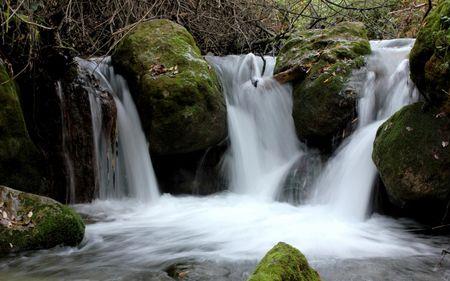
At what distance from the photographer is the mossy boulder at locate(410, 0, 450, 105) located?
13.8 feet

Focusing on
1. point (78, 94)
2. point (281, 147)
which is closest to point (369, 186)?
point (281, 147)

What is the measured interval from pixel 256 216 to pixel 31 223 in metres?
2.43

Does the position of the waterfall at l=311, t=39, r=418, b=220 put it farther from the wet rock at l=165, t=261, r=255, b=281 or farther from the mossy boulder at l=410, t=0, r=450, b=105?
the wet rock at l=165, t=261, r=255, b=281

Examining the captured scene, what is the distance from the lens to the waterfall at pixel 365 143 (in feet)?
17.3

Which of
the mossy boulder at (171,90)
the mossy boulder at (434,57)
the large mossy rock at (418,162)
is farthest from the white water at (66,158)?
the mossy boulder at (434,57)

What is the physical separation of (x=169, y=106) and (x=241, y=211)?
5.17 ft

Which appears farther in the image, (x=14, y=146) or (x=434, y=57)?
(x=14, y=146)

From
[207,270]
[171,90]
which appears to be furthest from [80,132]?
[207,270]

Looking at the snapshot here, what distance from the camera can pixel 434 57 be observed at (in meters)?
4.34

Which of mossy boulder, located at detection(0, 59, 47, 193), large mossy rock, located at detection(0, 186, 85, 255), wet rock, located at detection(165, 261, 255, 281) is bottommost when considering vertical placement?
wet rock, located at detection(165, 261, 255, 281)

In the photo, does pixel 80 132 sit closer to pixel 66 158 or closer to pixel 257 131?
pixel 66 158

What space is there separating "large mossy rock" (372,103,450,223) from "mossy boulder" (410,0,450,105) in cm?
22

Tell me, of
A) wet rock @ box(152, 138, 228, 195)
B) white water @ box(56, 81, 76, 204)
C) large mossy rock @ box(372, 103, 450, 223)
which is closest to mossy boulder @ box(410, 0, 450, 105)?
large mossy rock @ box(372, 103, 450, 223)

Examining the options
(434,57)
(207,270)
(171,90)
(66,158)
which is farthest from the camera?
(171,90)
